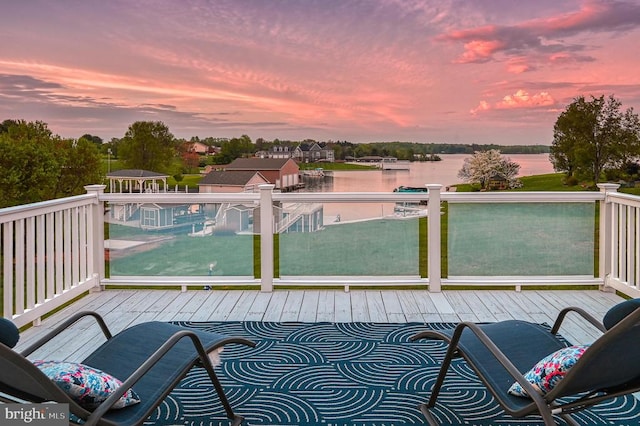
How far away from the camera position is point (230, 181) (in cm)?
611

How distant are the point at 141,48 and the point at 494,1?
5.51m

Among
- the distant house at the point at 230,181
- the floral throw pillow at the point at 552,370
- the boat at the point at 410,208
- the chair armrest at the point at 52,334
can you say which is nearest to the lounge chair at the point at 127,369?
the chair armrest at the point at 52,334

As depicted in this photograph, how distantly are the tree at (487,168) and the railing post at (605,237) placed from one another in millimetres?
1401

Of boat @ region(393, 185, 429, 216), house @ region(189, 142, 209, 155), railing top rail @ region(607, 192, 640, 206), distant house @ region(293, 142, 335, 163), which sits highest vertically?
house @ region(189, 142, 209, 155)

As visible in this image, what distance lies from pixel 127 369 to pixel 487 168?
588 centimetres

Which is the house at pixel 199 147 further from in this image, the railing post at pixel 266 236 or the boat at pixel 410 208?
the boat at pixel 410 208

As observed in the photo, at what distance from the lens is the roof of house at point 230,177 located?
608 centimetres

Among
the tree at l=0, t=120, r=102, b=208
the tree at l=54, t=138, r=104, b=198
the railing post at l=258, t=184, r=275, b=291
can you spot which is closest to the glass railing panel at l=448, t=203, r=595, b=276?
the railing post at l=258, t=184, r=275, b=291

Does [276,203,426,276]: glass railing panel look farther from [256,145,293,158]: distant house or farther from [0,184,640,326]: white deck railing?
[256,145,293,158]: distant house

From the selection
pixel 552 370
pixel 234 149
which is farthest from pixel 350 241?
pixel 234 149

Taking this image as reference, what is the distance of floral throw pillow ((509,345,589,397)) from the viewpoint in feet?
6.35

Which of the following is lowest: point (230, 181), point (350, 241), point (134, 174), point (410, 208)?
point (350, 241)

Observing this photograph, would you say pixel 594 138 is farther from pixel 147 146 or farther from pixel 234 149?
pixel 147 146

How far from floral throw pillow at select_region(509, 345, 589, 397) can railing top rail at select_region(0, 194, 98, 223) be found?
3364mm
